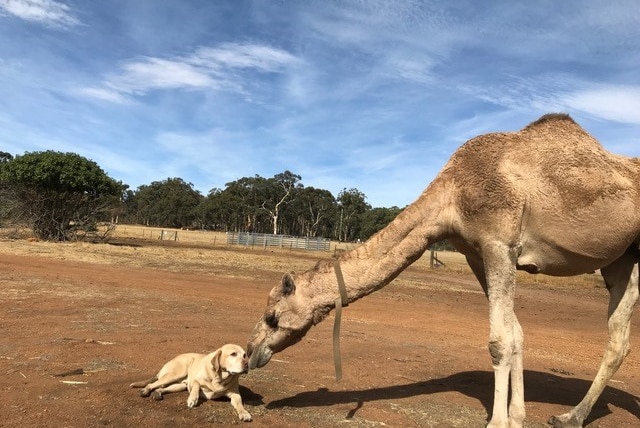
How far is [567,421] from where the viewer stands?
19.1ft

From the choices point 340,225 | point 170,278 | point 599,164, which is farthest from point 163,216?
point 599,164

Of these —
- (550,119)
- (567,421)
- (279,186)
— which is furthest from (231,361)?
(279,186)

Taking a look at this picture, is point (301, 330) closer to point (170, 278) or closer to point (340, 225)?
point (170, 278)

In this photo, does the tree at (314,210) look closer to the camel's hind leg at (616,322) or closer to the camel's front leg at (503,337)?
the camel's hind leg at (616,322)

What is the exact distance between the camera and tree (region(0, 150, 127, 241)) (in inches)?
1464

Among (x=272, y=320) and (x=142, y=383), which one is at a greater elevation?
(x=272, y=320)

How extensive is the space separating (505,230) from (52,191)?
131ft

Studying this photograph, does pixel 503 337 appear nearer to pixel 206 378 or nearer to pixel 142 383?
pixel 206 378

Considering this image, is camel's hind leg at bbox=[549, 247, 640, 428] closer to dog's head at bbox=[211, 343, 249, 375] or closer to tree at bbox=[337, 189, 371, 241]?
dog's head at bbox=[211, 343, 249, 375]

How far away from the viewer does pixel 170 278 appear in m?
19.9

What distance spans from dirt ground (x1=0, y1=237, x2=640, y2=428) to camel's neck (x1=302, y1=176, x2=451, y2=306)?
148 cm

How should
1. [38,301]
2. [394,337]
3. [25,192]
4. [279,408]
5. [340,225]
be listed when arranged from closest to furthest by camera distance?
1. [279,408]
2. [394,337]
3. [38,301]
4. [25,192]
5. [340,225]

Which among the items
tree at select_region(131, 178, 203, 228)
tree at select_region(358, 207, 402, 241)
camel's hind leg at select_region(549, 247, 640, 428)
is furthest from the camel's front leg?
tree at select_region(131, 178, 203, 228)

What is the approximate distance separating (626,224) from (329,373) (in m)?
4.30
